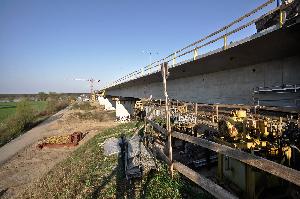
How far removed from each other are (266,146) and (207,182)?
7.12 ft

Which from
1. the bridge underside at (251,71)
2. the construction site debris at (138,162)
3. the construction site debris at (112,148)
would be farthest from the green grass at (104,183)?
the bridge underside at (251,71)

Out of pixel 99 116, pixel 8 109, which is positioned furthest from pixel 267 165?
pixel 8 109

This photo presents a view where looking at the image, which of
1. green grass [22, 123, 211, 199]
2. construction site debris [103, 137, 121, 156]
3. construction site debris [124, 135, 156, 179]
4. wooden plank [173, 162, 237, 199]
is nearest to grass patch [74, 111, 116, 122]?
construction site debris [103, 137, 121, 156]

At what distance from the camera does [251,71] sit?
42.5 feet

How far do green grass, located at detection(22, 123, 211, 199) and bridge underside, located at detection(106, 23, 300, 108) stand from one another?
5.76 meters

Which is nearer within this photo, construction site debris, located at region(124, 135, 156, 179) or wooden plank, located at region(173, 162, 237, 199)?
wooden plank, located at region(173, 162, 237, 199)

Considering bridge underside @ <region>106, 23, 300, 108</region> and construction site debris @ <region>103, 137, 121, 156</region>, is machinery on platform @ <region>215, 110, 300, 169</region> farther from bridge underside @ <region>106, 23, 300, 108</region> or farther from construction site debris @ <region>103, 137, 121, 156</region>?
construction site debris @ <region>103, 137, 121, 156</region>

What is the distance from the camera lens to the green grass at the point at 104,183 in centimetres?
855

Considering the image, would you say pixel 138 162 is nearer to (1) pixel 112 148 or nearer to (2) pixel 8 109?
(1) pixel 112 148

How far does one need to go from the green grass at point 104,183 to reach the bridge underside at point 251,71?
5763mm

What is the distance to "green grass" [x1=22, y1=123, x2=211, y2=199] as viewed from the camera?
855 cm

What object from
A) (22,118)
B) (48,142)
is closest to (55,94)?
(22,118)

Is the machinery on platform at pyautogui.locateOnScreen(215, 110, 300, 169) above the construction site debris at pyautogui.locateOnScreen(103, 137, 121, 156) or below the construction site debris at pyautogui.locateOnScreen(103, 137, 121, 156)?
above

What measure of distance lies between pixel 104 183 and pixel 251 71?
855 cm
